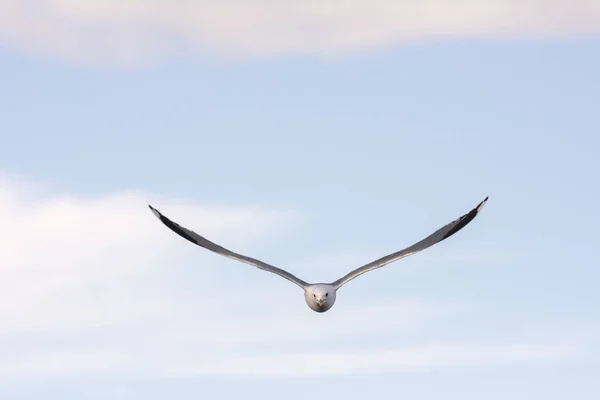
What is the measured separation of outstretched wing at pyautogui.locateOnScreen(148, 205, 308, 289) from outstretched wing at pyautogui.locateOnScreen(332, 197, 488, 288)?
237 centimetres

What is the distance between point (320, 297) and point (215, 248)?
9.08 m

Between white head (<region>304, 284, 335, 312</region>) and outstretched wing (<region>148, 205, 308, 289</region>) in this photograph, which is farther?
outstretched wing (<region>148, 205, 308, 289</region>)

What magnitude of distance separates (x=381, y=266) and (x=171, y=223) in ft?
44.9

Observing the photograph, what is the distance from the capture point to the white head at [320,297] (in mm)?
65812

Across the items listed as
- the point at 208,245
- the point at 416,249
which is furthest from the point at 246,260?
the point at 416,249

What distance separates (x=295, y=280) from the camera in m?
68.0

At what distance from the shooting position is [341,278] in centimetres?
6775

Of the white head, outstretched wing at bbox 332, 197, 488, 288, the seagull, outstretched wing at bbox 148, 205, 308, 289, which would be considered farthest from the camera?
outstretched wing at bbox 148, 205, 308, 289

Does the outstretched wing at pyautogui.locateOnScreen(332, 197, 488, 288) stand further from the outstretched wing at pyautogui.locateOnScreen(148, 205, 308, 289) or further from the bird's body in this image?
the outstretched wing at pyautogui.locateOnScreen(148, 205, 308, 289)

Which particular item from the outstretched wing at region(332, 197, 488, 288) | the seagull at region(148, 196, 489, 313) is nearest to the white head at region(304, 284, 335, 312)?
the seagull at region(148, 196, 489, 313)

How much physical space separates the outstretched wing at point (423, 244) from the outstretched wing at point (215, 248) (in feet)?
7.78

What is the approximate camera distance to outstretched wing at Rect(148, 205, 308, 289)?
68438 millimetres

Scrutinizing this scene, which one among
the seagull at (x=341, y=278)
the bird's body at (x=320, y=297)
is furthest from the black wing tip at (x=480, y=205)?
the bird's body at (x=320, y=297)

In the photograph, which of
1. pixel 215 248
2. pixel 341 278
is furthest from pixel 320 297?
pixel 215 248
